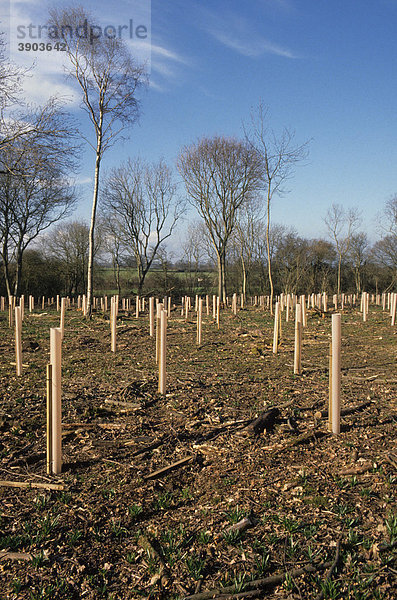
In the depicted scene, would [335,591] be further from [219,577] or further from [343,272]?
[343,272]

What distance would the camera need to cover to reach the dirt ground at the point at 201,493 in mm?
2561

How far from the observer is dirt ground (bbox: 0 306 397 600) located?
2.56m

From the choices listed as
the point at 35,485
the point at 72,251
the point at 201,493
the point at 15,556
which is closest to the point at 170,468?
the point at 201,493

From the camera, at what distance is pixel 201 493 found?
3.58m

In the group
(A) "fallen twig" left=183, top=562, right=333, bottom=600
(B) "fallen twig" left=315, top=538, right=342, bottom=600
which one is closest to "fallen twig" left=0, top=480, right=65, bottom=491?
(A) "fallen twig" left=183, top=562, right=333, bottom=600

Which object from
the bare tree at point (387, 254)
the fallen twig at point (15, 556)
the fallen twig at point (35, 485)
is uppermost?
the bare tree at point (387, 254)

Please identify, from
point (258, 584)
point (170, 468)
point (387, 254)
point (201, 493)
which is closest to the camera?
point (258, 584)

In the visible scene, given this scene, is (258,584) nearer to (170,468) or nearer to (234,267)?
(170,468)

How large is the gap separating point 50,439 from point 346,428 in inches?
122

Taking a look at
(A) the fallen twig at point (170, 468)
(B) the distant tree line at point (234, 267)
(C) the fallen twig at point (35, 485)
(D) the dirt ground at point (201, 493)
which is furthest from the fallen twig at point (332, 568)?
(B) the distant tree line at point (234, 267)

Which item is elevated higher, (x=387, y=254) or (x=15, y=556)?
(x=387, y=254)

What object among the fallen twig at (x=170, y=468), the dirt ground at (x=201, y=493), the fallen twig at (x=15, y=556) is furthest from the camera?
the fallen twig at (x=170, y=468)

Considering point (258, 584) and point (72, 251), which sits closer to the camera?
point (258, 584)

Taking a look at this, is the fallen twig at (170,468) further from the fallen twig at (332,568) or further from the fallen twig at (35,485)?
the fallen twig at (332,568)
